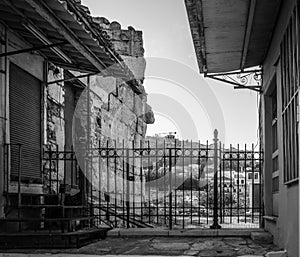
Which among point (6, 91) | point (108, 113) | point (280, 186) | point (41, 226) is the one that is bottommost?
point (41, 226)

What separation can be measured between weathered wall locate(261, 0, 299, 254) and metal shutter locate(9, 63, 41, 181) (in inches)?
152

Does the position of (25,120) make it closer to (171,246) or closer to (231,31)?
(171,246)

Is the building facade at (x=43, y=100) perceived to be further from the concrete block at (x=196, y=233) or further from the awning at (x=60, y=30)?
the concrete block at (x=196, y=233)

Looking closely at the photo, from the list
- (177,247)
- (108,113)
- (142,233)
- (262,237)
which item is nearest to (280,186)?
(262,237)

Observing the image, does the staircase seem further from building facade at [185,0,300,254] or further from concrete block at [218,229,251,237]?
building facade at [185,0,300,254]

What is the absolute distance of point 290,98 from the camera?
18.2ft

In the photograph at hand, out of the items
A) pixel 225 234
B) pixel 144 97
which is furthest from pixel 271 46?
pixel 144 97

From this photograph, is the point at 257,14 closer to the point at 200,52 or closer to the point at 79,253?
the point at 200,52

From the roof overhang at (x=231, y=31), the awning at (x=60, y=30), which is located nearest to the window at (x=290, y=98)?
the roof overhang at (x=231, y=31)

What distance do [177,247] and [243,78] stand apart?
13.1 ft

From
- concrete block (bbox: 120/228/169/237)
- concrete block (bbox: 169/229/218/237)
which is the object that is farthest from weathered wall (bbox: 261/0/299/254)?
concrete block (bbox: 120/228/169/237)

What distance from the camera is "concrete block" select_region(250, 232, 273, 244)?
7771 millimetres

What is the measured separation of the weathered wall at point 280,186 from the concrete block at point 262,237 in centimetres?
10

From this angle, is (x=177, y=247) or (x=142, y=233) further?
(x=142, y=233)
